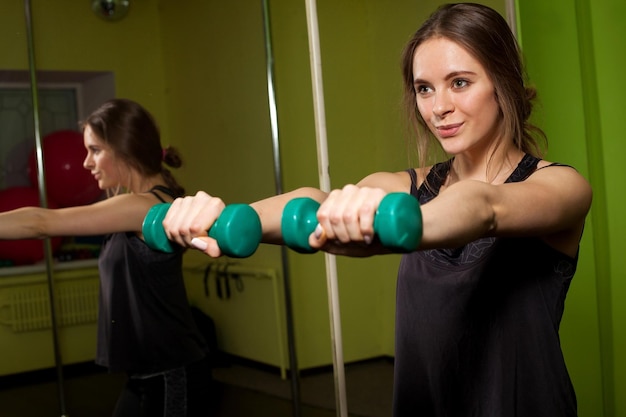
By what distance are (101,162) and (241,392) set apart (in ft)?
3.64

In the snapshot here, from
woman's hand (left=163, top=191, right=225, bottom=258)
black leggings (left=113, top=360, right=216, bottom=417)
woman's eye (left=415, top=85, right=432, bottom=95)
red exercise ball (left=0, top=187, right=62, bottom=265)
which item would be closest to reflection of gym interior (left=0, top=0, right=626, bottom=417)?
red exercise ball (left=0, top=187, right=62, bottom=265)

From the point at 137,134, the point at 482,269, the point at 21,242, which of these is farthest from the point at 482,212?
the point at 21,242

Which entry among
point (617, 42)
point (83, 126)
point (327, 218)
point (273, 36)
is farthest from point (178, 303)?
point (617, 42)

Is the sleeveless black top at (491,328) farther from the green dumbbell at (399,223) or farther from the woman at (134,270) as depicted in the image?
the woman at (134,270)

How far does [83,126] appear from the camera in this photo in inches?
99.9

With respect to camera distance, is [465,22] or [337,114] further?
[337,114]

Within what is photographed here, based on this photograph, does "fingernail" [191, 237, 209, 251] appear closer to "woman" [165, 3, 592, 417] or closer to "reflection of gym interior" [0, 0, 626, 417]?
"woman" [165, 3, 592, 417]

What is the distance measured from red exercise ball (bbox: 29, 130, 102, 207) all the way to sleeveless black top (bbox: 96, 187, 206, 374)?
0.24m

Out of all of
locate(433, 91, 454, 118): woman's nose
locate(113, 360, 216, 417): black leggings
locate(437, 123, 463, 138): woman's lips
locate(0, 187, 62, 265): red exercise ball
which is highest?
locate(433, 91, 454, 118): woman's nose

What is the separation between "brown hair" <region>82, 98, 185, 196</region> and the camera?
2.42 m

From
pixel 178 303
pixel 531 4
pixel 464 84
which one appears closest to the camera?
pixel 464 84

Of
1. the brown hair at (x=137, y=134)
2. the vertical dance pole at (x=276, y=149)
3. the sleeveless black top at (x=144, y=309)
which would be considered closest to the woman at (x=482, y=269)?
the sleeveless black top at (x=144, y=309)

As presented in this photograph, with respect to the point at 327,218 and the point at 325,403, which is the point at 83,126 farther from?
the point at 327,218

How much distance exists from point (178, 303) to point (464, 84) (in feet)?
4.71
